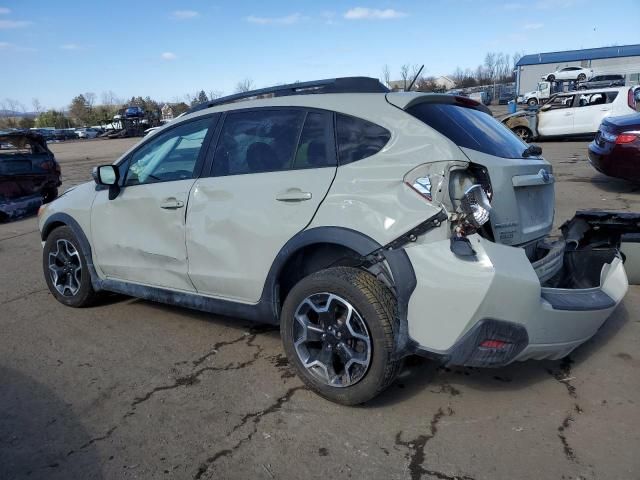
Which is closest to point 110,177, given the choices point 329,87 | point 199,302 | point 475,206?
point 199,302

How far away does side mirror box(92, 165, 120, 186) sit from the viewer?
4.25 m

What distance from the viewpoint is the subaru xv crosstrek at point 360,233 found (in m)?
2.76

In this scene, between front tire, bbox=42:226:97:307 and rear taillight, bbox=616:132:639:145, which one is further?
rear taillight, bbox=616:132:639:145

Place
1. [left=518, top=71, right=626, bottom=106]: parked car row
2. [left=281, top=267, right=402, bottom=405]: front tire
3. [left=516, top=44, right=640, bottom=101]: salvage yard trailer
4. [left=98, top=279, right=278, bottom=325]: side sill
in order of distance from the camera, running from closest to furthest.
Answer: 1. [left=281, top=267, right=402, bottom=405]: front tire
2. [left=98, top=279, right=278, bottom=325]: side sill
3. [left=518, top=71, right=626, bottom=106]: parked car row
4. [left=516, top=44, right=640, bottom=101]: salvage yard trailer

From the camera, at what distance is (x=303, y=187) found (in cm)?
322

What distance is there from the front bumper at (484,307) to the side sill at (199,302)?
1.11 m

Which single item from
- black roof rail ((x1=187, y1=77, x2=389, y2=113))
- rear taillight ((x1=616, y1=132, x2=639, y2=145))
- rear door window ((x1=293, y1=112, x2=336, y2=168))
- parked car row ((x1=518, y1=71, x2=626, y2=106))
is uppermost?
black roof rail ((x1=187, y1=77, x2=389, y2=113))

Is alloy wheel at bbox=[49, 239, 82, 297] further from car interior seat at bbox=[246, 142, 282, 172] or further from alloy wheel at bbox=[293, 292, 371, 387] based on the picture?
alloy wheel at bbox=[293, 292, 371, 387]

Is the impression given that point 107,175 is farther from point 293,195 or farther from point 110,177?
point 293,195

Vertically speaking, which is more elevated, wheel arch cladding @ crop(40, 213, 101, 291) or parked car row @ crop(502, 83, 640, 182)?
wheel arch cladding @ crop(40, 213, 101, 291)

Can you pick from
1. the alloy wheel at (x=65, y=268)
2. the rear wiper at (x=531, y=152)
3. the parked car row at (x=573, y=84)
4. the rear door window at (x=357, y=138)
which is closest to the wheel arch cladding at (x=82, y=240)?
the alloy wheel at (x=65, y=268)

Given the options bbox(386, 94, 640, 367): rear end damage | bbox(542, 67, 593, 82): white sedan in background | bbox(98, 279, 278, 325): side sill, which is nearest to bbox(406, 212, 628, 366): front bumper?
bbox(386, 94, 640, 367): rear end damage

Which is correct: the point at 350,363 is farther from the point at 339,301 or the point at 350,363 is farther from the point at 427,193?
the point at 427,193

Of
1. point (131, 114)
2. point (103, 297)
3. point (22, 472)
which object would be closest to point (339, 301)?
point (22, 472)
